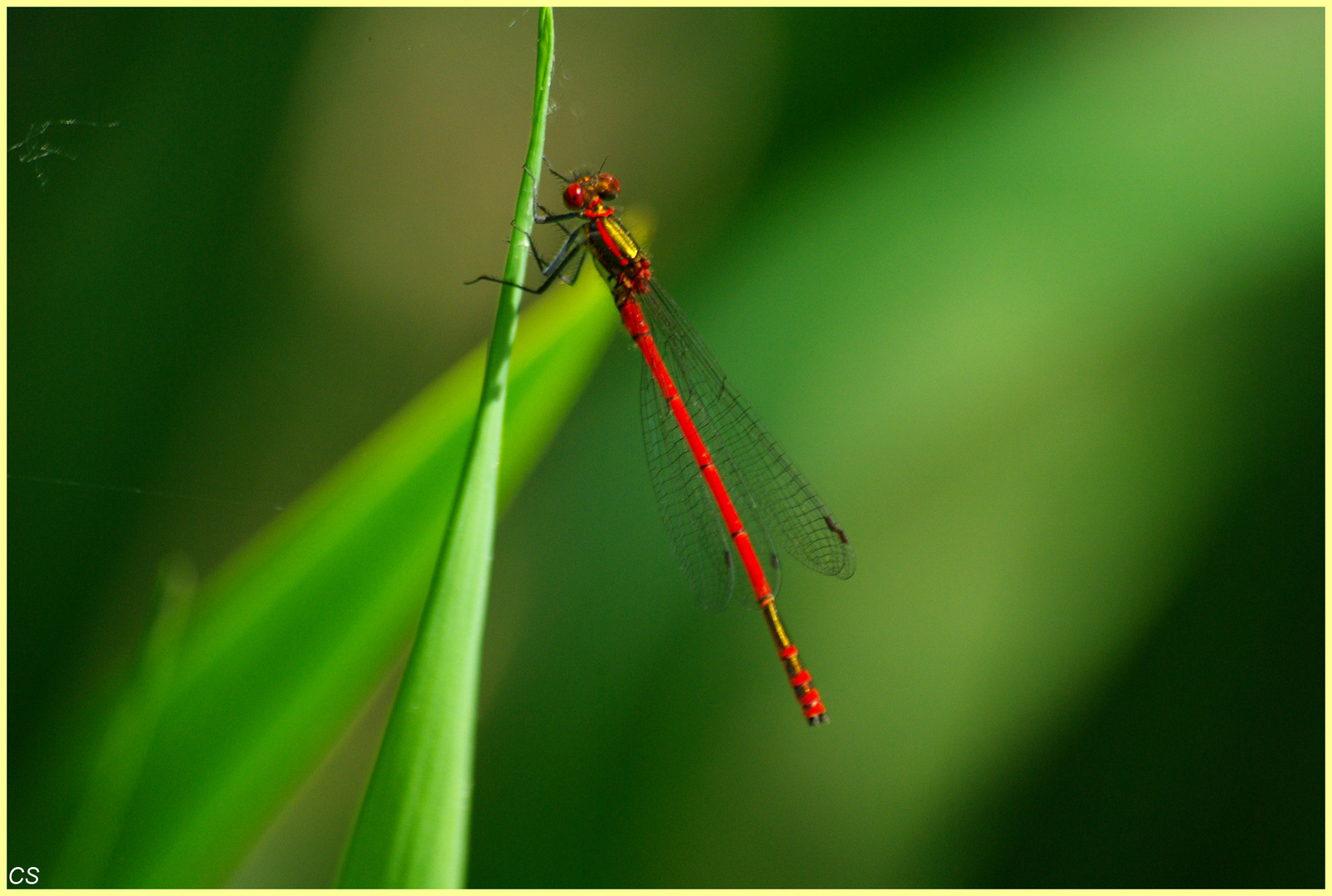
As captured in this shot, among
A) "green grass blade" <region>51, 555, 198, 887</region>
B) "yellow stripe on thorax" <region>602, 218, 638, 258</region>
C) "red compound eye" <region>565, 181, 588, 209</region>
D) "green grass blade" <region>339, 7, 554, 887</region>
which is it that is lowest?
"green grass blade" <region>339, 7, 554, 887</region>

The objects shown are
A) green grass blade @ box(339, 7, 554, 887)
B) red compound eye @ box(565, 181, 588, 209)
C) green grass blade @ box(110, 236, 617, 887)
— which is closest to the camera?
green grass blade @ box(339, 7, 554, 887)

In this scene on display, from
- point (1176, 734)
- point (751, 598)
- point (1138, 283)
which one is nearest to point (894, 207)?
point (1138, 283)

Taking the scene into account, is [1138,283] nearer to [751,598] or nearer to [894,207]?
[894,207]

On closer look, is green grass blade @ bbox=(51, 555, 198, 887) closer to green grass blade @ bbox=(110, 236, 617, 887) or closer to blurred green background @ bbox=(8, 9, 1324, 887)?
green grass blade @ bbox=(110, 236, 617, 887)

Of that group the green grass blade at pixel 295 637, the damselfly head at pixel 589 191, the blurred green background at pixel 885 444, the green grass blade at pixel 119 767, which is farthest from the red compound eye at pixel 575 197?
the green grass blade at pixel 119 767

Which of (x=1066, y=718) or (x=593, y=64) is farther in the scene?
(x=593, y=64)

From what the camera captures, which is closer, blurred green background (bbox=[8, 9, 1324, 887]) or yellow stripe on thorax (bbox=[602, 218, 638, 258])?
Result: blurred green background (bbox=[8, 9, 1324, 887])

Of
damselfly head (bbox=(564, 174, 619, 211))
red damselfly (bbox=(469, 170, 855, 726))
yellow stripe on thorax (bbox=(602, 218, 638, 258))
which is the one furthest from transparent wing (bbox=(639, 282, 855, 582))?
damselfly head (bbox=(564, 174, 619, 211))
